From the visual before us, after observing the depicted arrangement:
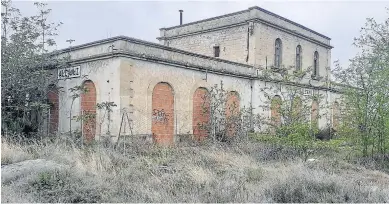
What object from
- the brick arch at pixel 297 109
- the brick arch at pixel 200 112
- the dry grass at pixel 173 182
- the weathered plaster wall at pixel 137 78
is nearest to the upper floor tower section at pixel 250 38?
the weathered plaster wall at pixel 137 78

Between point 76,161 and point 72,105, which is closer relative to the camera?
point 76,161

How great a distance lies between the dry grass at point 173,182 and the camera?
686 cm

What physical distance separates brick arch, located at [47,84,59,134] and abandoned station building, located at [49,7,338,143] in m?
0.05

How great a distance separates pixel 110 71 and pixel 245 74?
817 centimetres

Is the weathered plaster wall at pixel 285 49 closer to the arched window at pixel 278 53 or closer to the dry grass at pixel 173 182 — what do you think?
the arched window at pixel 278 53

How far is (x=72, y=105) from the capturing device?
15938 millimetres

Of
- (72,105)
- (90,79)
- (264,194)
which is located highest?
(90,79)

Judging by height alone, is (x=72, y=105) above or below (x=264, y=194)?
above

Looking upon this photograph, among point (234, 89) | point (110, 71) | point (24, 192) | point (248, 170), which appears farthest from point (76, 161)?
point (234, 89)

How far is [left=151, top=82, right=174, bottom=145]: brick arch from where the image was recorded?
15.3 meters

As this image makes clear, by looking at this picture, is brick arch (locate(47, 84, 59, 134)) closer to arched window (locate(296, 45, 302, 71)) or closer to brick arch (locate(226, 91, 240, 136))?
brick arch (locate(226, 91, 240, 136))

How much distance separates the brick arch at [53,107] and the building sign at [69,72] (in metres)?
0.73

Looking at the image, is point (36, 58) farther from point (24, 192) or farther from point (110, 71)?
point (24, 192)

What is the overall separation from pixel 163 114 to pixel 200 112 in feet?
7.86
